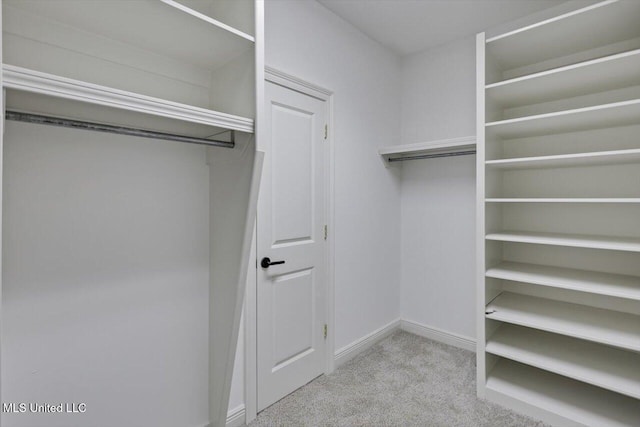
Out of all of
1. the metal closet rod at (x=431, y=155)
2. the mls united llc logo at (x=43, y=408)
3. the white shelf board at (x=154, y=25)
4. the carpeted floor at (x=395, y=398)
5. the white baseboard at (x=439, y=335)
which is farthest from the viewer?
the white baseboard at (x=439, y=335)

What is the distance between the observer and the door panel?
6.68 ft

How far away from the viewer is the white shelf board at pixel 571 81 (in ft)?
5.66

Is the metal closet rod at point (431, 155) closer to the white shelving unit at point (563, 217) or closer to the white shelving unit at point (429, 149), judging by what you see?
the white shelving unit at point (429, 149)

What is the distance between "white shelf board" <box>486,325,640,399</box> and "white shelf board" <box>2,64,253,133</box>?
215cm

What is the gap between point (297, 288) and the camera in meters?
2.25

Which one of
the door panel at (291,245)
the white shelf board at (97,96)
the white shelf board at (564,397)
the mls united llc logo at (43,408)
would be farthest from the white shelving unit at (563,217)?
the mls united llc logo at (43,408)

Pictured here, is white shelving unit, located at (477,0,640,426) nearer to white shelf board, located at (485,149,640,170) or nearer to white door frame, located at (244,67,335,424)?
white shelf board, located at (485,149,640,170)

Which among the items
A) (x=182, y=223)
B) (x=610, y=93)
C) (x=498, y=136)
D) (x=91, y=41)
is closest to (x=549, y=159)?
(x=498, y=136)

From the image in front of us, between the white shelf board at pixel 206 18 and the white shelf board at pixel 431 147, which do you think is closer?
the white shelf board at pixel 206 18

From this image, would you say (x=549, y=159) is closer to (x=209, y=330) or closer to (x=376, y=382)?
(x=376, y=382)

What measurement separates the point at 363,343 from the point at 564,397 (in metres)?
1.37

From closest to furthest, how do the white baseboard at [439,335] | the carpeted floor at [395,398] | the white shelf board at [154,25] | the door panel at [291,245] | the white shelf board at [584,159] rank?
the white shelf board at [154,25], the white shelf board at [584,159], the carpeted floor at [395,398], the door panel at [291,245], the white baseboard at [439,335]

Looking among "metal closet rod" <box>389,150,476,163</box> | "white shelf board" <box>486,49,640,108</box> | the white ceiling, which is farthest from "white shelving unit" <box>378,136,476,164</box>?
A: the white ceiling

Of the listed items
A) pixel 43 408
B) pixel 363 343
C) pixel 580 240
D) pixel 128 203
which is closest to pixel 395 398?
pixel 363 343
